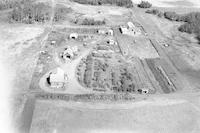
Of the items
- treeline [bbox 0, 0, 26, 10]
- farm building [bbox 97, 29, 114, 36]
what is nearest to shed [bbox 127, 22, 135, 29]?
farm building [bbox 97, 29, 114, 36]

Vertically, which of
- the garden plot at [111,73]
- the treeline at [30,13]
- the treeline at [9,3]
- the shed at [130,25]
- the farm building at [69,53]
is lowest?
the garden plot at [111,73]

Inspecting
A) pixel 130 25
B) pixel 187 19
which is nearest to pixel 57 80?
pixel 130 25

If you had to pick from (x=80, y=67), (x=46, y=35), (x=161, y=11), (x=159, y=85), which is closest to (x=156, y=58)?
(x=159, y=85)

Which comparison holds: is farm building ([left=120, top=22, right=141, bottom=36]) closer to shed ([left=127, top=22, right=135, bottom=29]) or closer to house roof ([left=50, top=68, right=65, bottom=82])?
shed ([left=127, top=22, right=135, bottom=29])

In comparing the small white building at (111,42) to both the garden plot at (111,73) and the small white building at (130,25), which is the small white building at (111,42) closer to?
the garden plot at (111,73)

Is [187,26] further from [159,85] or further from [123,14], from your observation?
[159,85]

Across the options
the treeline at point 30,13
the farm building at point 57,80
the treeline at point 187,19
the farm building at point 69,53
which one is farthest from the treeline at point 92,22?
the farm building at point 57,80
